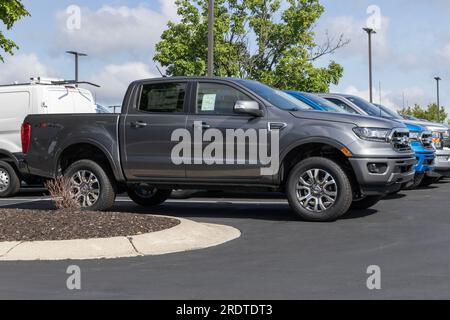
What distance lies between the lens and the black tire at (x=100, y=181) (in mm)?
10500

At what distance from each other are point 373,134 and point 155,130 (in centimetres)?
319

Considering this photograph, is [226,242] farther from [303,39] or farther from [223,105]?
[303,39]

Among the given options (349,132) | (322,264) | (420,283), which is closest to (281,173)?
(349,132)

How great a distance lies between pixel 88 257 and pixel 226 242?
1.72 metres

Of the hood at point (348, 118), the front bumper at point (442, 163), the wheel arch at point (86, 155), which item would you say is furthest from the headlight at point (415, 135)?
the wheel arch at point (86, 155)

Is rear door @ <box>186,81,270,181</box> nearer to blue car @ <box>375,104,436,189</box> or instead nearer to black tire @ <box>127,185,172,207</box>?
black tire @ <box>127,185,172,207</box>

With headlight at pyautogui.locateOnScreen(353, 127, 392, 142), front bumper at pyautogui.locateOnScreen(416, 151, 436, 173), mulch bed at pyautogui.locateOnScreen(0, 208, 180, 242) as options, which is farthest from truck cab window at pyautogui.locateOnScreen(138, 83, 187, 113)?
front bumper at pyautogui.locateOnScreen(416, 151, 436, 173)

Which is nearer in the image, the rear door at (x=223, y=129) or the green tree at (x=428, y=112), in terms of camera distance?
the rear door at (x=223, y=129)

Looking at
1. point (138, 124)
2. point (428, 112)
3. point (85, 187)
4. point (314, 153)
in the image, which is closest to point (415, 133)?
point (314, 153)

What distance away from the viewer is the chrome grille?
379 inches

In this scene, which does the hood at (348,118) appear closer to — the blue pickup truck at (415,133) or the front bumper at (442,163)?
→ the blue pickup truck at (415,133)

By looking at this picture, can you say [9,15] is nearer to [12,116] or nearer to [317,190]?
[12,116]

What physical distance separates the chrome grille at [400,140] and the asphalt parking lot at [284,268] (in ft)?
3.34
